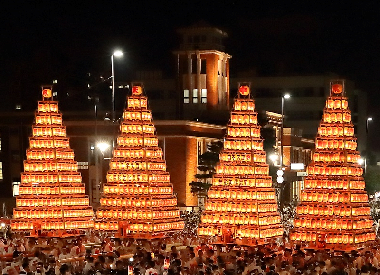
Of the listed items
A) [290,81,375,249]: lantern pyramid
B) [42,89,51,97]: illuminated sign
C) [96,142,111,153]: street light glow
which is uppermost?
[42,89,51,97]: illuminated sign

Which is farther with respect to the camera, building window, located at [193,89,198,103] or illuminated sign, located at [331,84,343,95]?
building window, located at [193,89,198,103]

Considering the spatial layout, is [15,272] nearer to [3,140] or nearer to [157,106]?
[3,140]

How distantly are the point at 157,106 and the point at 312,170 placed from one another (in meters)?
59.0

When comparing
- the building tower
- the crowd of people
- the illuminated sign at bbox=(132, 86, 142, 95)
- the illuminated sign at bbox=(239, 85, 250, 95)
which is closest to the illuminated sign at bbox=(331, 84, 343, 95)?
the illuminated sign at bbox=(239, 85, 250, 95)

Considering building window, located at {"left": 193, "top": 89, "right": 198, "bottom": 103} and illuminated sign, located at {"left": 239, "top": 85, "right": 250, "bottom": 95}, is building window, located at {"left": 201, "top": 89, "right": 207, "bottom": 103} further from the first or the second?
illuminated sign, located at {"left": 239, "top": 85, "right": 250, "bottom": 95}

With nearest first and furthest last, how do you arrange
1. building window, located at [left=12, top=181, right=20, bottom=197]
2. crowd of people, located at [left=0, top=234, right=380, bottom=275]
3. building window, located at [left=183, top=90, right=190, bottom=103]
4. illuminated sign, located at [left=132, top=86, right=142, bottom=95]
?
crowd of people, located at [left=0, top=234, right=380, bottom=275] < illuminated sign, located at [left=132, top=86, right=142, bottom=95] < building window, located at [left=12, top=181, right=20, bottom=197] < building window, located at [left=183, top=90, right=190, bottom=103]

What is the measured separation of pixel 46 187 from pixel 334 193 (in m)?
15.3

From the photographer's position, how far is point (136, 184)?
48.6 m

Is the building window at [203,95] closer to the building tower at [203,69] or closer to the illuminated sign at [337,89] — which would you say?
the building tower at [203,69]

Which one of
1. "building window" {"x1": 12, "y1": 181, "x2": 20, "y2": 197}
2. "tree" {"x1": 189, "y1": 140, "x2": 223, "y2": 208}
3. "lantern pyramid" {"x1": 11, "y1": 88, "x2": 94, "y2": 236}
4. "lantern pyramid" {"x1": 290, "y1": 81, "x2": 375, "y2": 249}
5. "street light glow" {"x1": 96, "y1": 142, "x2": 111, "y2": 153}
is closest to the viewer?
"lantern pyramid" {"x1": 290, "y1": 81, "x2": 375, "y2": 249}

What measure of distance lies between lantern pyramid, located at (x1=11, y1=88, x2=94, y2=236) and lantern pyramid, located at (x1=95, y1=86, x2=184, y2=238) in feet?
7.19

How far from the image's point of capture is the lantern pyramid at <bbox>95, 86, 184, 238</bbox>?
159ft

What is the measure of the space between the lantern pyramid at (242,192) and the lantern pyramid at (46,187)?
26.4 feet

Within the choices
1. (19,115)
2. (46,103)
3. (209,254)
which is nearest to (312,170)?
(209,254)
